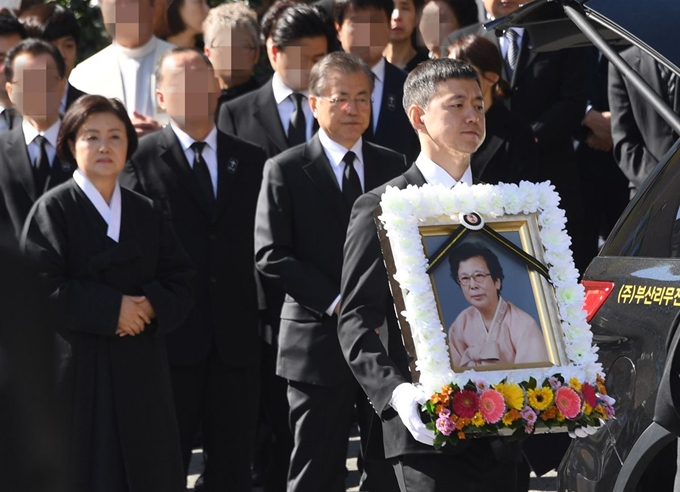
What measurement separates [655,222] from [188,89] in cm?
313

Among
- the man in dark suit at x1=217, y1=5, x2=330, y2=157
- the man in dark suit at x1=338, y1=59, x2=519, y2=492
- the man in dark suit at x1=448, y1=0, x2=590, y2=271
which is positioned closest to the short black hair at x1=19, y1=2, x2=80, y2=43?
the man in dark suit at x1=217, y1=5, x2=330, y2=157

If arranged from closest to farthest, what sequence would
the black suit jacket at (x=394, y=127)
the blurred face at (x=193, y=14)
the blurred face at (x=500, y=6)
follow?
1. the black suit jacket at (x=394, y=127)
2. the blurred face at (x=500, y=6)
3. the blurred face at (x=193, y=14)

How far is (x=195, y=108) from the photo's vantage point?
21.9 feet

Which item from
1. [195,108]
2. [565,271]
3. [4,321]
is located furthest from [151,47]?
[4,321]

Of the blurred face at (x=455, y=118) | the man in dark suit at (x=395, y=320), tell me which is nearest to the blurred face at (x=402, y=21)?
the man in dark suit at (x=395, y=320)

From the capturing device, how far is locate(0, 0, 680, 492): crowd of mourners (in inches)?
175

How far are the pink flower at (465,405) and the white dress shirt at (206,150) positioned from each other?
10.2ft

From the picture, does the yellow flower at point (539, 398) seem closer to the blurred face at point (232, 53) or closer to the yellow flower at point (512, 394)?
the yellow flower at point (512, 394)

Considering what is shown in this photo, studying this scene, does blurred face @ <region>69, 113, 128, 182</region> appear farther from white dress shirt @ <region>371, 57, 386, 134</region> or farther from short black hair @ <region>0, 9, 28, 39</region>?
short black hair @ <region>0, 9, 28, 39</region>

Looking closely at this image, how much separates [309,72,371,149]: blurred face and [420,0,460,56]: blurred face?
2.07 meters

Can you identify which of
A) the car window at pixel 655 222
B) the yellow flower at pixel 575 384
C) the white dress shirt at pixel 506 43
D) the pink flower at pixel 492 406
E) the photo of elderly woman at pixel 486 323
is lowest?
the pink flower at pixel 492 406

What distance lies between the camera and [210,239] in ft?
21.5

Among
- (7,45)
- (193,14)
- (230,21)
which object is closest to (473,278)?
(230,21)

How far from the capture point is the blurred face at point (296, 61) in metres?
7.25
